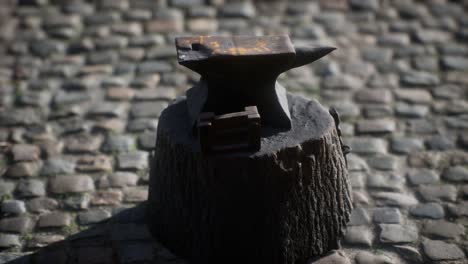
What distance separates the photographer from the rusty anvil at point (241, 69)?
4277mm

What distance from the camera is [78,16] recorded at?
26.1 feet

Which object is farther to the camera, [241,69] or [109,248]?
[109,248]

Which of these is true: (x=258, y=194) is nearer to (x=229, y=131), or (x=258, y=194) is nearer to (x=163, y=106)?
(x=229, y=131)

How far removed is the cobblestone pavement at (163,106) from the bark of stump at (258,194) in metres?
0.29

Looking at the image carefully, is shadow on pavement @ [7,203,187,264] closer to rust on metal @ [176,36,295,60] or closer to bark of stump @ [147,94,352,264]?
bark of stump @ [147,94,352,264]

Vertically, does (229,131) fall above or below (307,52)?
below

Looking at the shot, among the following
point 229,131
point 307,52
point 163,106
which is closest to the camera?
point 229,131

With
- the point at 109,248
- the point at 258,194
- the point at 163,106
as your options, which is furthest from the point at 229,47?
the point at 163,106

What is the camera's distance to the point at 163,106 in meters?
6.46

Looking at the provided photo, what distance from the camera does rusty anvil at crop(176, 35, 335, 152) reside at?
14.0 ft

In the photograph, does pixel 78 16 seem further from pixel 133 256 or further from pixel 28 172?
pixel 133 256

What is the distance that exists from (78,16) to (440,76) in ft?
12.5

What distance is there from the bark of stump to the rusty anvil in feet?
0.50

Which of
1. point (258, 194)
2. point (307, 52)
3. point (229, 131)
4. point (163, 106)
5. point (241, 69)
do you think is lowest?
point (258, 194)
